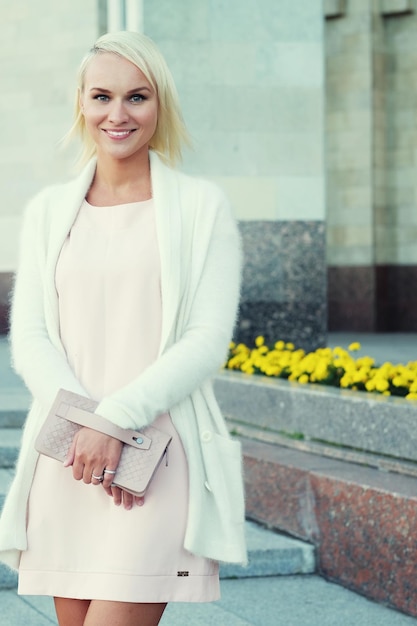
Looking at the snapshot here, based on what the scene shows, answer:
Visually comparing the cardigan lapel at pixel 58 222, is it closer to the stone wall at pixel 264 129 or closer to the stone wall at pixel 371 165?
the stone wall at pixel 264 129

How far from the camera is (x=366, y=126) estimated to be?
15.6 meters

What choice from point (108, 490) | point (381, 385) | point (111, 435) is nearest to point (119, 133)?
point (111, 435)

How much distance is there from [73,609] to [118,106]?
1.17 metres

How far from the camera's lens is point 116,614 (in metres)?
2.68

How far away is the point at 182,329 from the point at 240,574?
302cm

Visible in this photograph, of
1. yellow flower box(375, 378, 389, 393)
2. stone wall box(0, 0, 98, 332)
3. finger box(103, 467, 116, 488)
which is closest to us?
finger box(103, 467, 116, 488)

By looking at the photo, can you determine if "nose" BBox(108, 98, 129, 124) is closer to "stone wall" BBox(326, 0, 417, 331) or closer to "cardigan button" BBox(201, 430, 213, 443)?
"cardigan button" BBox(201, 430, 213, 443)

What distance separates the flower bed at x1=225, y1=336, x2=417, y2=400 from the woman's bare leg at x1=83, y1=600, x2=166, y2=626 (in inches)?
126

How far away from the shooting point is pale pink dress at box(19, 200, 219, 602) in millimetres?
2707

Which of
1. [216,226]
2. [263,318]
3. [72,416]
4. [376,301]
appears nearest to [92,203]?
[216,226]

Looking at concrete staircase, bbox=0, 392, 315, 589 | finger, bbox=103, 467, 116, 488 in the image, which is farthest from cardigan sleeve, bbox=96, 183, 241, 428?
concrete staircase, bbox=0, 392, 315, 589

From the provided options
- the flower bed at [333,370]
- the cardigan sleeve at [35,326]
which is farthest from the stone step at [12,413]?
the cardigan sleeve at [35,326]

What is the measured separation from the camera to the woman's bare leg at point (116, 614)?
105 inches

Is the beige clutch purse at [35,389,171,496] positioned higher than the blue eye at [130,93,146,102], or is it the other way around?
the blue eye at [130,93,146,102]
